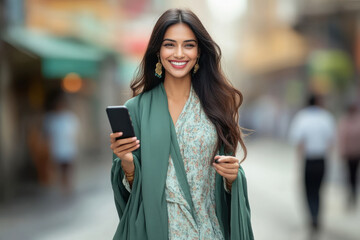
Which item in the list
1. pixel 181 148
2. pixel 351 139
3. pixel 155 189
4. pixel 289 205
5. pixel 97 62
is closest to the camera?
pixel 155 189

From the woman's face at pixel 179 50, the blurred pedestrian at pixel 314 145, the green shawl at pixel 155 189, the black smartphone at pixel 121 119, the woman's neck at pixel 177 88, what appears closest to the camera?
the black smartphone at pixel 121 119

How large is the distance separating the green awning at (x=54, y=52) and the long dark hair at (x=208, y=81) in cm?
724

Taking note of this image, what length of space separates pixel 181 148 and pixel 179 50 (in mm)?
495

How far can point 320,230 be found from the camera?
22.5 feet

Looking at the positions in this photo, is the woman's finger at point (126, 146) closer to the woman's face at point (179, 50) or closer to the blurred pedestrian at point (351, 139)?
the woman's face at point (179, 50)

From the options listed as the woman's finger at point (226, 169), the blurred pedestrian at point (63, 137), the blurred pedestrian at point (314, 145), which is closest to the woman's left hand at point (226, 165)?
the woman's finger at point (226, 169)

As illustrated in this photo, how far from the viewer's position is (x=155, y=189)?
2.43 m

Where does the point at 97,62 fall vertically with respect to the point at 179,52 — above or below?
above

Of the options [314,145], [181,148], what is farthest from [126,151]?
[314,145]

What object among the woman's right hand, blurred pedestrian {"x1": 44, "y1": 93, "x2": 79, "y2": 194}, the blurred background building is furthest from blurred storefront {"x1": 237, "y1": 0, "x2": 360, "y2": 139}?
the woman's right hand

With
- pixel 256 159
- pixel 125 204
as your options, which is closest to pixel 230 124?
pixel 125 204

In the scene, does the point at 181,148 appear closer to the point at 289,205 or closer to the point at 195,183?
the point at 195,183

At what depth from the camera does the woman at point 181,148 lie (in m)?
2.45

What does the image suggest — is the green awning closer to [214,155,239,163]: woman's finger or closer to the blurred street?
the blurred street
